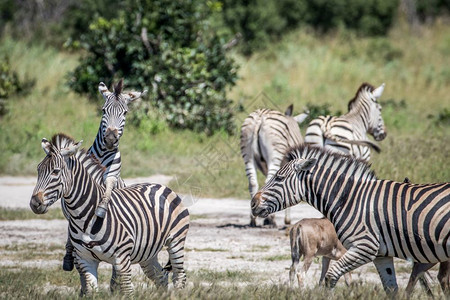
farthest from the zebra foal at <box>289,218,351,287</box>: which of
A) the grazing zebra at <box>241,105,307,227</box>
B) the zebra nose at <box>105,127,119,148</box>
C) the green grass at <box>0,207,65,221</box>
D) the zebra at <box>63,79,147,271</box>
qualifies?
the green grass at <box>0,207,65,221</box>

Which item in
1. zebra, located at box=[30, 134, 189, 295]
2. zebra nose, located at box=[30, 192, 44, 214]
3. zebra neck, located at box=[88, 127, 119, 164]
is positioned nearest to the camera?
zebra nose, located at box=[30, 192, 44, 214]

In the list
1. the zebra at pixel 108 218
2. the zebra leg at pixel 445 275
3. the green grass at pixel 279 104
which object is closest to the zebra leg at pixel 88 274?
the zebra at pixel 108 218

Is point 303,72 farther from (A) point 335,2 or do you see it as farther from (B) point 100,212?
(B) point 100,212

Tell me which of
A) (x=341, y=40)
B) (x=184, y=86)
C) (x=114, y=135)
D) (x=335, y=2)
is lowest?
(x=114, y=135)

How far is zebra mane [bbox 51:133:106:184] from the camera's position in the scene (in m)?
7.10

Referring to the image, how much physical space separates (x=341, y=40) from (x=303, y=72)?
6160 mm

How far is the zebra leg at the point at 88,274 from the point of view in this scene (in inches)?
287

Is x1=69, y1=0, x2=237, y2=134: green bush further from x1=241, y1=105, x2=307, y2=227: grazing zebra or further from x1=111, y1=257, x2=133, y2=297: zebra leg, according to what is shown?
x1=111, y1=257, x2=133, y2=297: zebra leg

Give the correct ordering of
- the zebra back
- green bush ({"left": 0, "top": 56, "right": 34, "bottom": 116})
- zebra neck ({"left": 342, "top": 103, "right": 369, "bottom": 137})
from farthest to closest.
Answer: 1. green bush ({"left": 0, "top": 56, "right": 34, "bottom": 116})
2. zebra neck ({"left": 342, "top": 103, "right": 369, "bottom": 137})
3. the zebra back

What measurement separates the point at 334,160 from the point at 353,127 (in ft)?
18.9

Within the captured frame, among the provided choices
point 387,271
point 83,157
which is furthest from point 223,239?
point 83,157

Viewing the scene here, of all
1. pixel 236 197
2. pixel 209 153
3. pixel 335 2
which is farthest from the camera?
pixel 335 2

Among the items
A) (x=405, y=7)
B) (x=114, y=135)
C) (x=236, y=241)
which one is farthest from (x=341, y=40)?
(x=114, y=135)

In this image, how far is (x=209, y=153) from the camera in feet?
60.2
